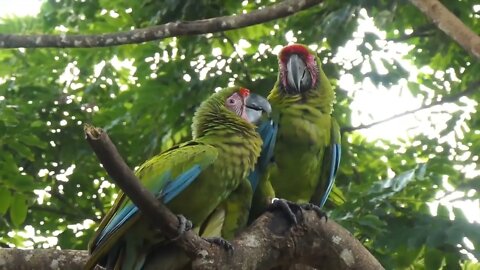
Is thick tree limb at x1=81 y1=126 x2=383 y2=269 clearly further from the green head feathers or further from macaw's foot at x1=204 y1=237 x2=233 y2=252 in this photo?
the green head feathers

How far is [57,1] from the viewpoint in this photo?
385 cm

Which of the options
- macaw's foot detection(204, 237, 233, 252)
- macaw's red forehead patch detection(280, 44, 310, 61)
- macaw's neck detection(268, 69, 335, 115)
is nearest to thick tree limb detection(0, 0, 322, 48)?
macaw's red forehead patch detection(280, 44, 310, 61)

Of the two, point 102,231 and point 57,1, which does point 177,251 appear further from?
point 57,1

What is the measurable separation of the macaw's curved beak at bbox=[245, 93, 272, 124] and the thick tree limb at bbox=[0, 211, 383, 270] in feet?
1.59

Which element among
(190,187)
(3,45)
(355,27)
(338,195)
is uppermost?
(3,45)

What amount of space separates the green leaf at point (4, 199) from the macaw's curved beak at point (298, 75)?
3.83 ft

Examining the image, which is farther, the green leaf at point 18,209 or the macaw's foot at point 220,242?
the green leaf at point 18,209

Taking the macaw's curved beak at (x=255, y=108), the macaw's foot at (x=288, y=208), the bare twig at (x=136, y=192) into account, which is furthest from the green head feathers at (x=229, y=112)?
the bare twig at (x=136, y=192)

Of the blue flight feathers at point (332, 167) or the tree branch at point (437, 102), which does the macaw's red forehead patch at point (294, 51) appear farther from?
the tree branch at point (437, 102)

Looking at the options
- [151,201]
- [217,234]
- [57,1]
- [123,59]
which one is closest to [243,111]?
[217,234]

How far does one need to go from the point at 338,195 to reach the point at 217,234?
3.59ft

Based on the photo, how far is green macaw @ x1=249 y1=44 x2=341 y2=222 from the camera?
8.38ft

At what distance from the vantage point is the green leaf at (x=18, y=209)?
271 cm

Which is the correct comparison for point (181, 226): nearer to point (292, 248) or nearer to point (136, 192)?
point (136, 192)
